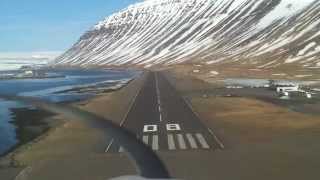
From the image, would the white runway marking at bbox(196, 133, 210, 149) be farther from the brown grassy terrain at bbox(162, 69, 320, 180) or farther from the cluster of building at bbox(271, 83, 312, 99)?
the cluster of building at bbox(271, 83, 312, 99)

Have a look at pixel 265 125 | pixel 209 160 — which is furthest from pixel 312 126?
pixel 209 160

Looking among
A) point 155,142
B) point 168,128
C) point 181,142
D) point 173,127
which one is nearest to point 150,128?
point 168,128

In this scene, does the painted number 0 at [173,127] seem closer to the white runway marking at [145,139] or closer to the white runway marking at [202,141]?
the white runway marking at [202,141]

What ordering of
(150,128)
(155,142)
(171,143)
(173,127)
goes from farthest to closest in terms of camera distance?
(173,127) < (150,128) < (155,142) < (171,143)

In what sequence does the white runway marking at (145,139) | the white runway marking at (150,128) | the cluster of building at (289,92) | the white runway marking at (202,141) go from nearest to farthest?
the white runway marking at (202,141)
the white runway marking at (145,139)
the white runway marking at (150,128)
the cluster of building at (289,92)

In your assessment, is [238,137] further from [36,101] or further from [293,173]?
[36,101]

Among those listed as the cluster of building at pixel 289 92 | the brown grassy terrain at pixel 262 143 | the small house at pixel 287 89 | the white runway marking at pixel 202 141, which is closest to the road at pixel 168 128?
the white runway marking at pixel 202 141

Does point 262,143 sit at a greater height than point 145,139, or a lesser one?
greater

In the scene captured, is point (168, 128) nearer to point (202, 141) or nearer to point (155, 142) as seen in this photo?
point (155, 142)
